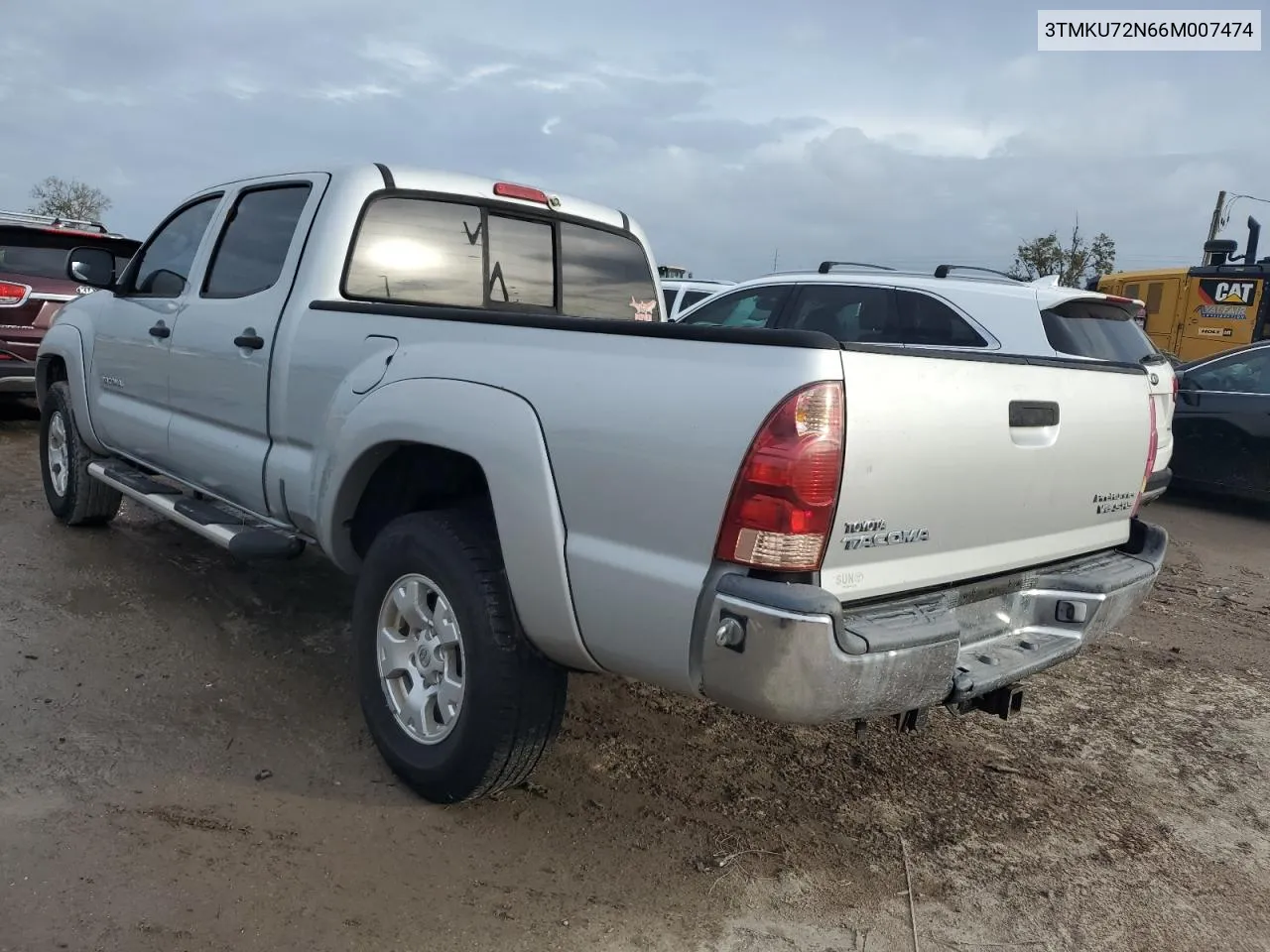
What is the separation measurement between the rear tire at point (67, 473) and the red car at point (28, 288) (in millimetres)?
2506

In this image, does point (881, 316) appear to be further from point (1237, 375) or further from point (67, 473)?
point (67, 473)

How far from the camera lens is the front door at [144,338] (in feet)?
14.8

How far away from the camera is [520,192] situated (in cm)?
420

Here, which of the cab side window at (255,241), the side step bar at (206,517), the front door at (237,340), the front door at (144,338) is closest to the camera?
the side step bar at (206,517)

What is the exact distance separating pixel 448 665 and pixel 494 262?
1.88m

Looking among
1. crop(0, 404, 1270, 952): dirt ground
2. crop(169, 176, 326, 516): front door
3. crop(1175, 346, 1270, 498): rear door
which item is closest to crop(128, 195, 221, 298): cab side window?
crop(169, 176, 326, 516): front door

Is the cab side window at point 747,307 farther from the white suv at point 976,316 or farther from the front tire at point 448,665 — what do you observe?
the front tire at point 448,665

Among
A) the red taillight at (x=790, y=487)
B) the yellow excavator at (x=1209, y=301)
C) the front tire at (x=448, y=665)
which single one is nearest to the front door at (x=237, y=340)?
the front tire at (x=448, y=665)

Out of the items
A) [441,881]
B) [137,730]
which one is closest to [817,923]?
[441,881]

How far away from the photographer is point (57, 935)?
2328mm

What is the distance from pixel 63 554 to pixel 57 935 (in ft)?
11.0

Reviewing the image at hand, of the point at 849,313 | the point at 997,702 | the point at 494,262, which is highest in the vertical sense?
the point at 494,262

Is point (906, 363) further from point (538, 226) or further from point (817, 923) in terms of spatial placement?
point (538, 226)

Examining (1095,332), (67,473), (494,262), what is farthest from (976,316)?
(67,473)
